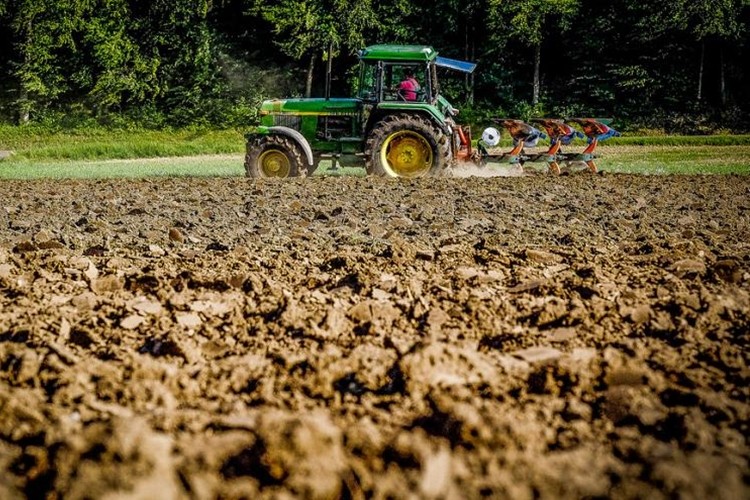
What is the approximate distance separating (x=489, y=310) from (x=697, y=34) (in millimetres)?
31566

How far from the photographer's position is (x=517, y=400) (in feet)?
7.65

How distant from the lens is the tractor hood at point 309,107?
12742 mm

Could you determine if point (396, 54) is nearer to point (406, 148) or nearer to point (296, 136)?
point (406, 148)

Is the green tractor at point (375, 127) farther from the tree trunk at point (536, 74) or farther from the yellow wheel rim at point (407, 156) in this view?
the tree trunk at point (536, 74)

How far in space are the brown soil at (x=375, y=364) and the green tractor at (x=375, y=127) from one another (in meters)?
5.69

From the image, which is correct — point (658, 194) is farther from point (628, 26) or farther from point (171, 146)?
point (628, 26)

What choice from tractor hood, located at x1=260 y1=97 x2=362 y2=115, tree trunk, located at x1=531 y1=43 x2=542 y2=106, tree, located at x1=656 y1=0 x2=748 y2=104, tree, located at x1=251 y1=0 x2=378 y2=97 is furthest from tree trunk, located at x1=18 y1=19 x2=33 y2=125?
tree, located at x1=656 y1=0 x2=748 y2=104

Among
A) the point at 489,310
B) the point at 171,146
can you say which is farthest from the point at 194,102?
the point at 489,310

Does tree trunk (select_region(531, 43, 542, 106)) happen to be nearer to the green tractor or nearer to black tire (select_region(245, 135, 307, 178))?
the green tractor

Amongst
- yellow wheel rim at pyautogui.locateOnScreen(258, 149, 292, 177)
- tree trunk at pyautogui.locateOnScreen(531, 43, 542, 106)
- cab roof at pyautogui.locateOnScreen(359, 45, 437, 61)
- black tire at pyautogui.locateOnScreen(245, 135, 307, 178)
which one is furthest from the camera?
tree trunk at pyautogui.locateOnScreen(531, 43, 542, 106)

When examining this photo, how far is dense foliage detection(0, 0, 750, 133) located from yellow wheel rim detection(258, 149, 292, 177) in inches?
724

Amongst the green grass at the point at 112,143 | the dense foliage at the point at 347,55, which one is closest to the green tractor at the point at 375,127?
the green grass at the point at 112,143

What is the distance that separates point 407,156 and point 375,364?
393 inches

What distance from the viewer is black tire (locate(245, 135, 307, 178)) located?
40.5ft
